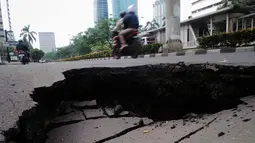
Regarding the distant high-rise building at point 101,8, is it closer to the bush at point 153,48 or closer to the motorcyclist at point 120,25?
the bush at point 153,48

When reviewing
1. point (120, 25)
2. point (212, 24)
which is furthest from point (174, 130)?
point (212, 24)

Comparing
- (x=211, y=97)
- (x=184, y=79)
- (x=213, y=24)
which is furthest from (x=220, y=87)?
(x=213, y=24)

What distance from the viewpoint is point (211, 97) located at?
1979 millimetres

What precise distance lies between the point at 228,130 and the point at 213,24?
16.4 meters

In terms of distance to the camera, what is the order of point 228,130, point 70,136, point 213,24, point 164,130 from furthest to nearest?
1. point 213,24
2. point 164,130
3. point 70,136
4. point 228,130

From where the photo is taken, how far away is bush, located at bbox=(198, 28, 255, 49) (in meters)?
7.86

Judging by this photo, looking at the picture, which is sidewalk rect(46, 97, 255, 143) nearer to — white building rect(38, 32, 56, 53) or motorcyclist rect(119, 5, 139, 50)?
motorcyclist rect(119, 5, 139, 50)

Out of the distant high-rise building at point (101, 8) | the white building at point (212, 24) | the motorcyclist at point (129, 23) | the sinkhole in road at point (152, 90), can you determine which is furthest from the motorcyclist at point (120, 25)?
the distant high-rise building at point (101, 8)

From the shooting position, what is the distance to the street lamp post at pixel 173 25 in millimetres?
9133

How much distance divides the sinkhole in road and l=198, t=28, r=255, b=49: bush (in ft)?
23.0

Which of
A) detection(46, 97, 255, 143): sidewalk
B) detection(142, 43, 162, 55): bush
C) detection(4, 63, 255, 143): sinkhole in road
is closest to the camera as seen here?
detection(46, 97, 255, 143): sidewalk

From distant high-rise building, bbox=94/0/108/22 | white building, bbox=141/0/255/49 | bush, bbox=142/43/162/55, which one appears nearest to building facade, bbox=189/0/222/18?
white building, bbox=141/0/255/49

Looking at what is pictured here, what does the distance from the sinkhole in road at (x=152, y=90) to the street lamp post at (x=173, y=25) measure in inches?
287

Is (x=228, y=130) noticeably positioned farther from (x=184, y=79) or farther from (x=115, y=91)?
(x=115, y=91)
